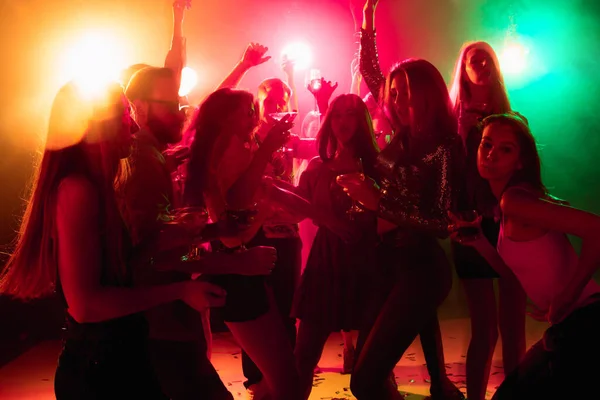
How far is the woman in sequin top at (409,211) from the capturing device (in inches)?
101

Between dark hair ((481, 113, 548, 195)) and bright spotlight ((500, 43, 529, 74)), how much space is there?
4192 mm

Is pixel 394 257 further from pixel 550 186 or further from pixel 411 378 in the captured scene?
pixel 550 186

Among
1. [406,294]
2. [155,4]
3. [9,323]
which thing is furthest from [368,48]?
[9,323]

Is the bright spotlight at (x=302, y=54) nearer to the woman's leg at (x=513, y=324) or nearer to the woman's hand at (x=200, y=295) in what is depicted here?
the woman's leg at (x=513, y=324)

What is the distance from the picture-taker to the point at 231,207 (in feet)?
8.83

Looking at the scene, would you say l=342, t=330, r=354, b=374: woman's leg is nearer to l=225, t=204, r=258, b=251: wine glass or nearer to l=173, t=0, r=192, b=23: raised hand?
l=225, t=204, r=258, b=251: wine glass

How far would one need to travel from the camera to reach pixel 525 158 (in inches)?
95.7

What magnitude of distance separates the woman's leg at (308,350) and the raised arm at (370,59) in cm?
158

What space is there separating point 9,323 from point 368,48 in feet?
13.9

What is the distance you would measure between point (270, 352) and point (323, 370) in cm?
211

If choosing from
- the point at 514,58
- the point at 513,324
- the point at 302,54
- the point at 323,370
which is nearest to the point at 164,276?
the point at 513,324

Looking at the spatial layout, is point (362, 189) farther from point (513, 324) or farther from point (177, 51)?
point (177, 51)

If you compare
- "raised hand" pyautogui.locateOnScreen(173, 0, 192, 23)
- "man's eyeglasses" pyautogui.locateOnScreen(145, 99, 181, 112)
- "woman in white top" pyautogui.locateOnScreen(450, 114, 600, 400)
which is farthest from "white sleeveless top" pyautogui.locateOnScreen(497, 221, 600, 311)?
"raised hand" pyautogui.locateOnScreen(173, 0, 192, 23)

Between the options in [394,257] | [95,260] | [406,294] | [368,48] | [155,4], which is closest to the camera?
[95,260]
